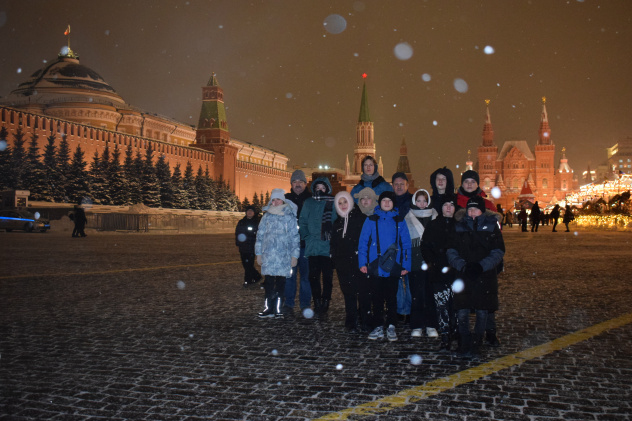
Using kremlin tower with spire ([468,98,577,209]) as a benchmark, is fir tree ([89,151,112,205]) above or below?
below

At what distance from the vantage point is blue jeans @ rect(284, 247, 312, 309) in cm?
614

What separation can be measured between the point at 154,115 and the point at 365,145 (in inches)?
3125

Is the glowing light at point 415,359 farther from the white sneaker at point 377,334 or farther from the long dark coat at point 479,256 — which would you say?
the white sneaker at point 377,334

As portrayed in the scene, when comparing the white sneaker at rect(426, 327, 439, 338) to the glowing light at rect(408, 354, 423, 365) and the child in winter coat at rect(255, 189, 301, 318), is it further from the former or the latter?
the child in winter coat at rect(255, 189, 301, 318)

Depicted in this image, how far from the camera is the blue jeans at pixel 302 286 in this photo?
6141 mm

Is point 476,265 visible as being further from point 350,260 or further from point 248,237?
point 248,237

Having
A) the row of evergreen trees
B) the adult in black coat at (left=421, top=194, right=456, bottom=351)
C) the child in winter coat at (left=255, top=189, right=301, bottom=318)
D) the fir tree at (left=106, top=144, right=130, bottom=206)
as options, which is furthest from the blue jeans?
the fir tree at (left=106, top=144, right=130, bottom=206)

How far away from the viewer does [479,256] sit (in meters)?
4.32

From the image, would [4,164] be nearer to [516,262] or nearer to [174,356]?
[516,262]

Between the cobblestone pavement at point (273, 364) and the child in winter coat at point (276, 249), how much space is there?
308 mm

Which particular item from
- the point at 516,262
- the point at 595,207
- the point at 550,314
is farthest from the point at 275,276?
the point at 595,207

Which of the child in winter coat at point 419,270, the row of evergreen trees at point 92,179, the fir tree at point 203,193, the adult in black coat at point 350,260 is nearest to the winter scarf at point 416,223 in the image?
the child in winter coat at point 419,270

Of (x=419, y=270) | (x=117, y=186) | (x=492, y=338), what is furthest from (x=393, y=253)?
(x=117, y=186)

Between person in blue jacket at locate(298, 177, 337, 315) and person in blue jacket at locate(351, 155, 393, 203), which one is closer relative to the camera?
person in blue jacket at locate(351, 155, 393, 203)
